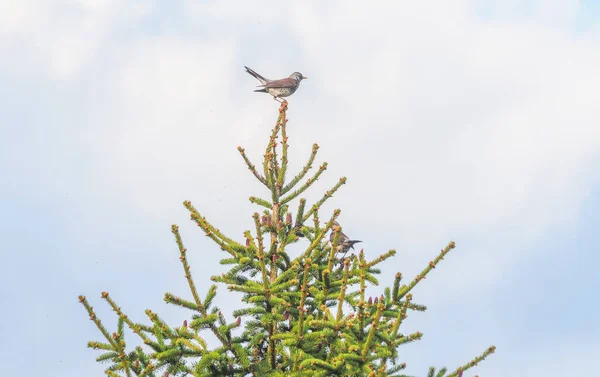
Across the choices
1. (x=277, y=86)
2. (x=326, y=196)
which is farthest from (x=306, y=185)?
Answer: (x=277, y=86)

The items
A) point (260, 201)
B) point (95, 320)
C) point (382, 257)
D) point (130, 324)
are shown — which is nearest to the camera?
point (95, 320)

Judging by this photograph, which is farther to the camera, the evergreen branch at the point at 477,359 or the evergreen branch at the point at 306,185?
the evergreen branch at the point at 306,185

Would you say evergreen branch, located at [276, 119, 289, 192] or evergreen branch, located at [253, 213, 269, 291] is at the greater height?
evergreen branch, located at [276, 119, 289, 192]

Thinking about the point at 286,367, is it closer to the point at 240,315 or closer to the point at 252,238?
the point at 240,315

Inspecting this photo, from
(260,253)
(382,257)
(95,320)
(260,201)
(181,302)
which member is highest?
(260,201)

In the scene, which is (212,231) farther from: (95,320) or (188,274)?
(95,320)

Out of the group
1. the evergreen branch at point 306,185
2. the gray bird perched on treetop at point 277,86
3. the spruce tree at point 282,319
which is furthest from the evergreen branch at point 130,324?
the gray bird perched on treetop at point 277,86

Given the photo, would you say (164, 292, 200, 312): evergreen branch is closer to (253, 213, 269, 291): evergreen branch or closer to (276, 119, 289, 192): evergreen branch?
(253, 213, 269, 291): evergreen branch

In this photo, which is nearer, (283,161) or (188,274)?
(188,274)

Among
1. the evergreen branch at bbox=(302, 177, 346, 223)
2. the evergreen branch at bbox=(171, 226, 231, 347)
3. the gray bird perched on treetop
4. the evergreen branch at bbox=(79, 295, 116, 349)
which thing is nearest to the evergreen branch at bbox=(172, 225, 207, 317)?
the evergreen branch at bbox=(171, 226, 231, 347)

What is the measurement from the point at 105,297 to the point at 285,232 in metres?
3.18

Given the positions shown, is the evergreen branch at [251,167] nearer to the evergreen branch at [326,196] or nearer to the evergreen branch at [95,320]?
the evergreen branch at [326,196]

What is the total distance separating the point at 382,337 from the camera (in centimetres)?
655

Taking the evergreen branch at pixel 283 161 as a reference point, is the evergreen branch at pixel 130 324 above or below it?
below
